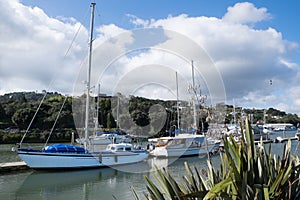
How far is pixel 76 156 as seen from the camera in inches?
776

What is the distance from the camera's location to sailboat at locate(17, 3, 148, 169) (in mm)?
18688

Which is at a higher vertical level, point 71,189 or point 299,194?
point 299,194

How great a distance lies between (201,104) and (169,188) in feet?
4.54

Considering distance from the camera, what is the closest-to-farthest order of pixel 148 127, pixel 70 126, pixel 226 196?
pixel 226 196, pixel 148 127, pixel 70 126

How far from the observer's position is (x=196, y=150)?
30156mm

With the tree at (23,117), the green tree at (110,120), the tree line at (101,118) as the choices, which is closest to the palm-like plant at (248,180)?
the tree line at (101,118)

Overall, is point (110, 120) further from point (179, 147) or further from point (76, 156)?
point (76, 156)

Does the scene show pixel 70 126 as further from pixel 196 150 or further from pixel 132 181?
pixel 132 181

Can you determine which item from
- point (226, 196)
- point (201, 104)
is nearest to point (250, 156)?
point (226, 196)

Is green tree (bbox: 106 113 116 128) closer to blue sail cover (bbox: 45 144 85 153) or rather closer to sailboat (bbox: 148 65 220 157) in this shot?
sailboat (bbox: 148 65 220 157)

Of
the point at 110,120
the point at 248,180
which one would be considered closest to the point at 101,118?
the point at 110,120

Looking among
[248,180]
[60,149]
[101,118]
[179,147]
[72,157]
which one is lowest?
[179,147]

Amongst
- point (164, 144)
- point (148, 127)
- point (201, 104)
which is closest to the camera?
point (201, 104)

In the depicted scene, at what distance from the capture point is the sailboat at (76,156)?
61.3 feet
